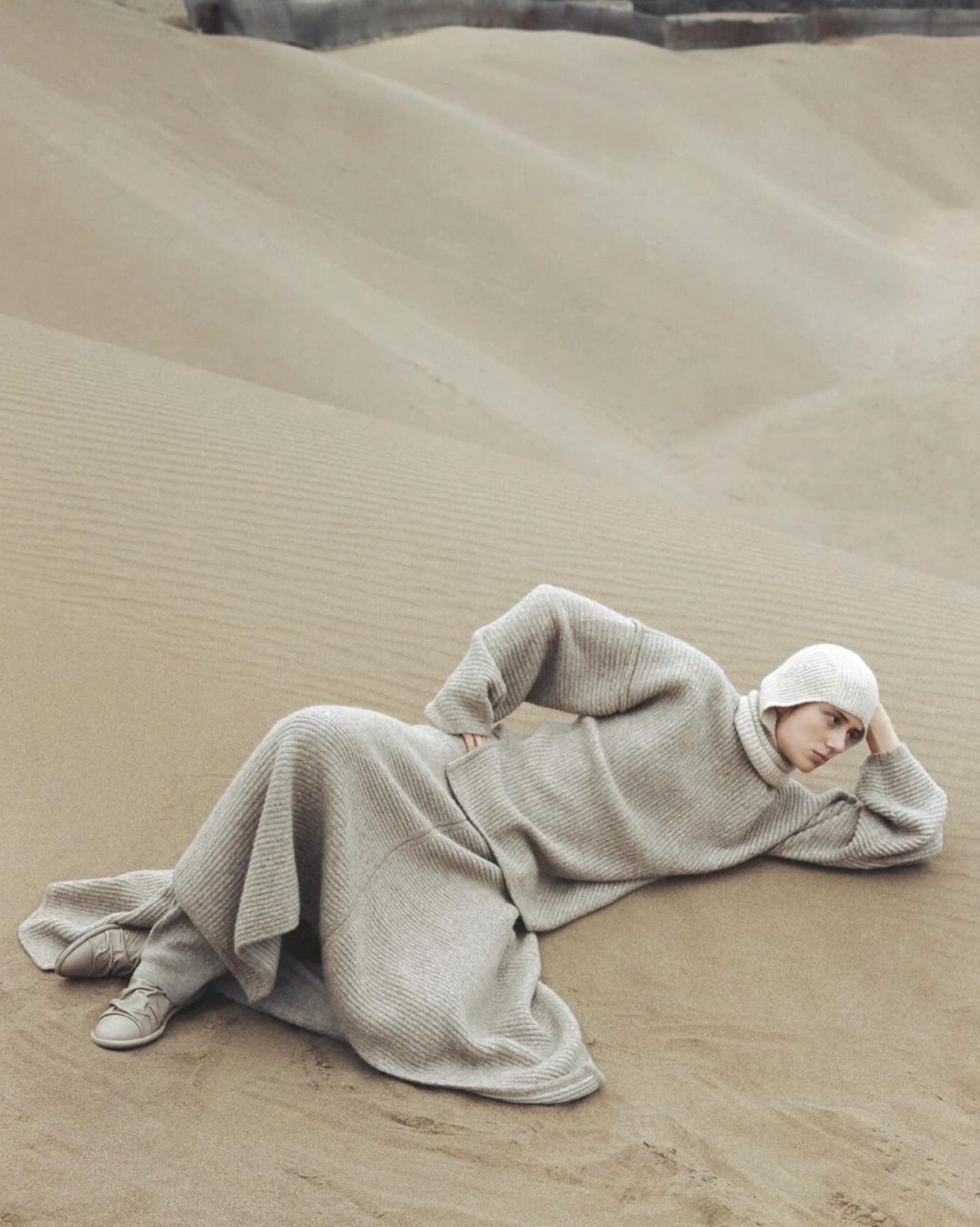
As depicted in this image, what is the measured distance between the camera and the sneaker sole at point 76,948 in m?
3.71

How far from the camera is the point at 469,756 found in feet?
12.9

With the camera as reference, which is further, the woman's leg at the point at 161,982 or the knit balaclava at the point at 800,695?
the knit balaclava at the point at 800,695

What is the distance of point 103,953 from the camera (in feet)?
12.2

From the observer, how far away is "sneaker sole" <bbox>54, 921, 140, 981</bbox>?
3.71 meters

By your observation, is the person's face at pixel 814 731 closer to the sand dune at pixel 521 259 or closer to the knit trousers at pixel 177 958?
the knit trousers at pixel 177 958

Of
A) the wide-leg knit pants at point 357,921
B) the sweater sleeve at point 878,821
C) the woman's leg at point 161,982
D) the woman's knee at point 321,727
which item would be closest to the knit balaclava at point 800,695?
the sweater sleeve at point 878,821

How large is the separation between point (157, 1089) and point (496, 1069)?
775mm

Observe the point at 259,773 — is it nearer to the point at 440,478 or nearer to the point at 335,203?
the point at 440,478

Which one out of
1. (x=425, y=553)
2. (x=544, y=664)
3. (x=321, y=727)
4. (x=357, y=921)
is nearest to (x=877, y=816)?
(x=544, y=664)

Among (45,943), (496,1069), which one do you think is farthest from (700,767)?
(45,943)

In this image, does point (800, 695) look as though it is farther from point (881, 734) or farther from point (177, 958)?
point (177, 958)

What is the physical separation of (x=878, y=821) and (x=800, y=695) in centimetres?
66

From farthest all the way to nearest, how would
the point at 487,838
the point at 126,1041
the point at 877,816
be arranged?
the point at 877,816 < the point at 487,838 < the point at 126,1041

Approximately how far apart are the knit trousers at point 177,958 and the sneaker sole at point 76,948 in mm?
148
